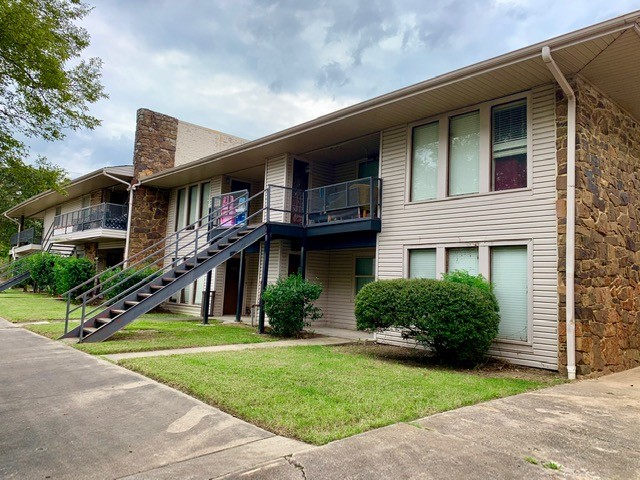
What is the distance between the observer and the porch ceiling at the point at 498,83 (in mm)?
6781

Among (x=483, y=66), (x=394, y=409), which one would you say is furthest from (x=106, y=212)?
(x=394, y=409)

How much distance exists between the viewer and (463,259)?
9.22 metres

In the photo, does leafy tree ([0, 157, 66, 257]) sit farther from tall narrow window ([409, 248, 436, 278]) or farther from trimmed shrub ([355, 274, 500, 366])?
tall narrow window ([409, 248, 436, 278])

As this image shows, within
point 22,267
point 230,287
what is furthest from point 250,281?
point 22,267

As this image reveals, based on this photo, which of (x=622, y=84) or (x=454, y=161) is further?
(x=454, y=161)

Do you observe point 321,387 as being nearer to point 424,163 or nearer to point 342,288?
point 424,163

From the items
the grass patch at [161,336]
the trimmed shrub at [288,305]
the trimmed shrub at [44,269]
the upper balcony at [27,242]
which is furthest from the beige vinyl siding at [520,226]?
the upper balcony at [27,242]

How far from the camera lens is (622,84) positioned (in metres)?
8.24

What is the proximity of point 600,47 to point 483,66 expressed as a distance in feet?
5.66

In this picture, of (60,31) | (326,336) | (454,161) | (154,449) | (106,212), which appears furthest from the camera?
(106,212)

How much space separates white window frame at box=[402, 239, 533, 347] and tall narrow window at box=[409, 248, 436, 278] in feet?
0.32

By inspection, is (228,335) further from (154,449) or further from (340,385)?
(154,449)

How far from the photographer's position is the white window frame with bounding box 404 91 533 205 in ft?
27.7

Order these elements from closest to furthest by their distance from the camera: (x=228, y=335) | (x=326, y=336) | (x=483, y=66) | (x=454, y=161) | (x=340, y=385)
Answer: (x=340, y=385)
(x=483, y=66)
(x=454, y=161)
(x=228, y=335)
(x=326, y=336)
